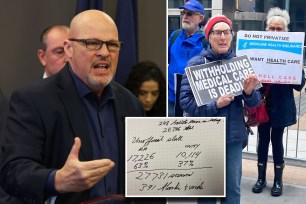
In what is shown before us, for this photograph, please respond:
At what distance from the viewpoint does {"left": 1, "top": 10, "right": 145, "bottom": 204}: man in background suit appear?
87 cm

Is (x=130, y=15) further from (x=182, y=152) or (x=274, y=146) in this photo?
(x=274, y=146)

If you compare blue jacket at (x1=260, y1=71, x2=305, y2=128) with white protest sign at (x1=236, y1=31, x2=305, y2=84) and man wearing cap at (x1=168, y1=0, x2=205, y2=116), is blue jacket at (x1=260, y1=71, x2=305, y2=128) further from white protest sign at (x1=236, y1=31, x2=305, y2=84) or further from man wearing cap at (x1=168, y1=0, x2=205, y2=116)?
man wearing cap at (x1=168, y1=0, x2=205, y2=116)

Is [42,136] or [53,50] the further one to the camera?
[53,50]

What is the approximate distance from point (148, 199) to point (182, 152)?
0.12 meters

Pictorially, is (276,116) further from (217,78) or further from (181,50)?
(217,78)

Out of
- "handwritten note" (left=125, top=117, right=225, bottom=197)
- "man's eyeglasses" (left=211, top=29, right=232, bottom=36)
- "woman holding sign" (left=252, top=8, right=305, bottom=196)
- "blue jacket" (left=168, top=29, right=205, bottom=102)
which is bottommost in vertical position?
"woman holding sign" (left=252, top=8, right=305, bottom=196)

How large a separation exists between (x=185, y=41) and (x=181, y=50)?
6cm

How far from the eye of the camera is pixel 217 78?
2088mm

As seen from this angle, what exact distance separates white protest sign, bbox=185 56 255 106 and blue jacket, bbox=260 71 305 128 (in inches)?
30.8

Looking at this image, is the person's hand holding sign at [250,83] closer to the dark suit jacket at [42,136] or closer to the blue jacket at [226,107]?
the blue jacket at [226,107]

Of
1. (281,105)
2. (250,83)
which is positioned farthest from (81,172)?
(281,105)

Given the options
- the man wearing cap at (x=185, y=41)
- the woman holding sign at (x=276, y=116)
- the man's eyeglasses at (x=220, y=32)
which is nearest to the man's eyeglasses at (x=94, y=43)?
the man's eyeglasses at (x=220, y=32)

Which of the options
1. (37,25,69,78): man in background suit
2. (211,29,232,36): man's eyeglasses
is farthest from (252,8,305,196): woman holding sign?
(37,25,69,78): man in background suit

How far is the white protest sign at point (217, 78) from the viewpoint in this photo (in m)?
2.09
